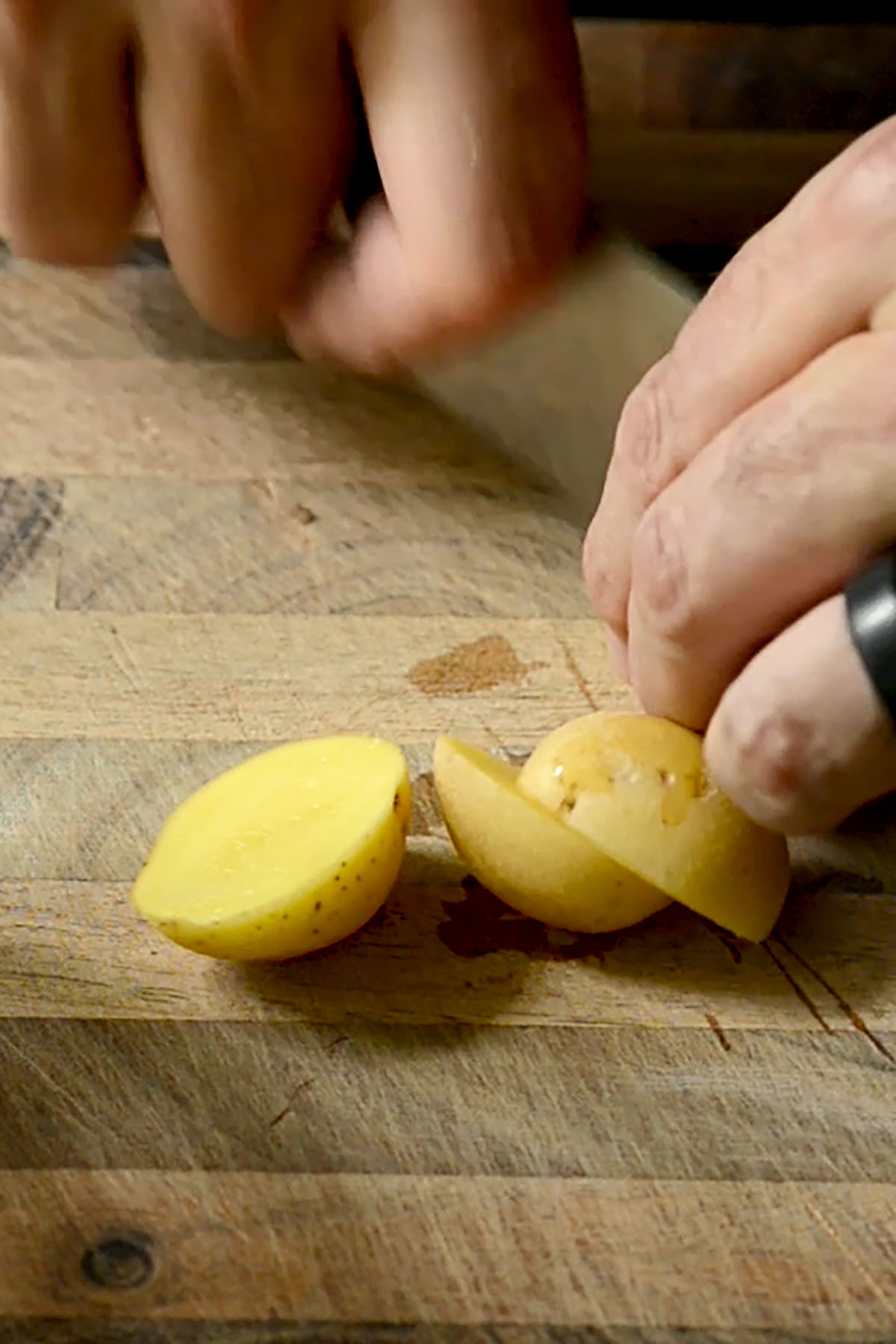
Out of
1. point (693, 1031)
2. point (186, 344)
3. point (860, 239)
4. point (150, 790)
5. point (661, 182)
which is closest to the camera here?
point (860, 239)

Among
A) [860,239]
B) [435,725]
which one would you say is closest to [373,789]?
[435,725]

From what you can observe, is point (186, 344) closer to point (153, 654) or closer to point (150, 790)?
point (153, 654)

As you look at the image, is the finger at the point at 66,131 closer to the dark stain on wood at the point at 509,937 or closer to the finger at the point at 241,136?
the finger at the point at 241,136

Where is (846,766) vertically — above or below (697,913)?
above

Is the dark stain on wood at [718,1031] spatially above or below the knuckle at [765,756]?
below

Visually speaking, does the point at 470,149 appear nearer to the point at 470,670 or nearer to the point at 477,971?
the point at 470,670

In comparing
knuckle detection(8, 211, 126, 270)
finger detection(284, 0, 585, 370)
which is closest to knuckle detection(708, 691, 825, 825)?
finger detection(284, 0, 585, 370)

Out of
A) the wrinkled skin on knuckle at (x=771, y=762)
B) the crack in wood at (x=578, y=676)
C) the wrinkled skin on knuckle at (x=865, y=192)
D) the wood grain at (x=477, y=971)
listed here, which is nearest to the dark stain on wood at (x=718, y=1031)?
the wood grain at (x=477, y=971)
